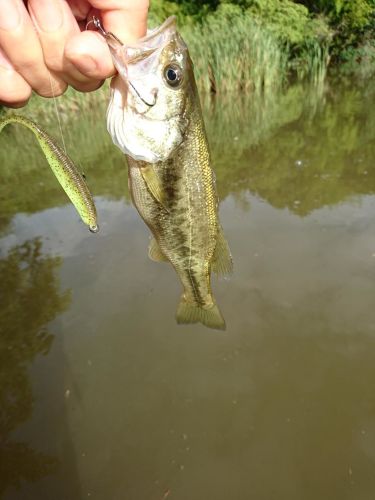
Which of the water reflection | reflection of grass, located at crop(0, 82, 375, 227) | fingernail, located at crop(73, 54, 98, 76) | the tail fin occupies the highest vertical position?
fingernail, located at crop(73, 54, 98, 76)

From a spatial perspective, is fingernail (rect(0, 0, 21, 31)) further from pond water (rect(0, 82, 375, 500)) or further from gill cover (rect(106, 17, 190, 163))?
pond water (rect(0, 82, 375, 500))

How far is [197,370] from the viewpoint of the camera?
11.2 feet

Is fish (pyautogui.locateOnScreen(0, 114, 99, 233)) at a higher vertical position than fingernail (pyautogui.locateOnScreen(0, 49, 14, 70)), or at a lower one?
lower

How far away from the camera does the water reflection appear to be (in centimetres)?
289

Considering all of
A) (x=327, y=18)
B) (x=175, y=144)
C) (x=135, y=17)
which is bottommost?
(x=327, y=18)

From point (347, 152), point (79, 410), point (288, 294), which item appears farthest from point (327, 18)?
point (79, 410)

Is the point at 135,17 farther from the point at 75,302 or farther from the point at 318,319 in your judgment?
the point at 75,302

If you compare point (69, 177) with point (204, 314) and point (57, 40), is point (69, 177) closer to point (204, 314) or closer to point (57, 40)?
point (57, 40)

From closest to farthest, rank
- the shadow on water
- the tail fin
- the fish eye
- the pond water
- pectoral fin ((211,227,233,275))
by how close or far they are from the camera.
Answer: the fish eye < pectoral fin ((211,227,233,275)) < the tail fin < the pond water < the shadow on water

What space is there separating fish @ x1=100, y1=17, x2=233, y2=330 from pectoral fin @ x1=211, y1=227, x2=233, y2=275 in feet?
0.42

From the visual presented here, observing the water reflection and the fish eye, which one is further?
the water reflection

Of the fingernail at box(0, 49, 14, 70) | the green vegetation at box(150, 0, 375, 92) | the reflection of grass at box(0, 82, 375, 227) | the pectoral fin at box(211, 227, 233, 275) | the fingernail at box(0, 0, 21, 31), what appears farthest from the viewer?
the green vegetation at box(150, 0, 375, 92)

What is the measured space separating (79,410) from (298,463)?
5.31ft

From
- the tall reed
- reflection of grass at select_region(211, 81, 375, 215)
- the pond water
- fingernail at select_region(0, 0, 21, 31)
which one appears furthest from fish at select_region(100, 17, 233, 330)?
the tall reed
